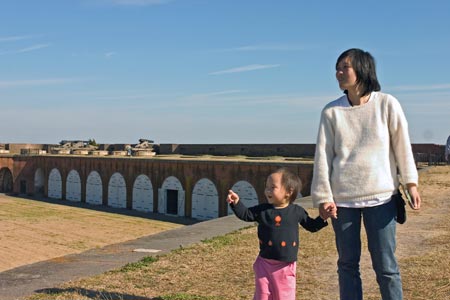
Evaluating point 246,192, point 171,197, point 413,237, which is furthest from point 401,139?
point 171,197

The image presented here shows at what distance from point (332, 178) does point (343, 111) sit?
1.42ft

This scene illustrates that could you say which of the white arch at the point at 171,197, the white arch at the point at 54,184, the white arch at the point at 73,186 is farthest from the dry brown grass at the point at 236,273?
the white arch at the point at 54,184

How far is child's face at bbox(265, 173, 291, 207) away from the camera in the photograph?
3371 mm

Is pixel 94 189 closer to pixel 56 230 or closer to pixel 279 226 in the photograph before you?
pixel 56 230

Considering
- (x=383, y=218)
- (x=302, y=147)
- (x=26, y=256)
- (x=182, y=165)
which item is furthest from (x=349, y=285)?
(x=302, y=147)

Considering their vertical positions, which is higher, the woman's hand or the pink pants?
the woman's hand

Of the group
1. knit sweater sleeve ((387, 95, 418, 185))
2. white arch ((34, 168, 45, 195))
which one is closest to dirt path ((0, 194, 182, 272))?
white arch ((34, 168, 45, 195))

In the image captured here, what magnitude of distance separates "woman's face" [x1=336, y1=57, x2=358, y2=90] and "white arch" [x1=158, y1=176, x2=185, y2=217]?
2395cm

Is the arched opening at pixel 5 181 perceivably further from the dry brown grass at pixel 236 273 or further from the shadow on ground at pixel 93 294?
the shadow on ground at pixel 93 294

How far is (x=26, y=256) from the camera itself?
14.2 m

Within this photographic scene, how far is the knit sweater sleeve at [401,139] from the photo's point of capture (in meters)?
3.08

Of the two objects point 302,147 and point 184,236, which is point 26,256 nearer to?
point 184,236

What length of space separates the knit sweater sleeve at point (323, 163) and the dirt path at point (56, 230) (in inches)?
418

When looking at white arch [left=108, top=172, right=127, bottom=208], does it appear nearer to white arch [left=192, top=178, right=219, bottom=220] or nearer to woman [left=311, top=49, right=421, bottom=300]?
white arch [left=192, top=178, right=219, bottom=220]
